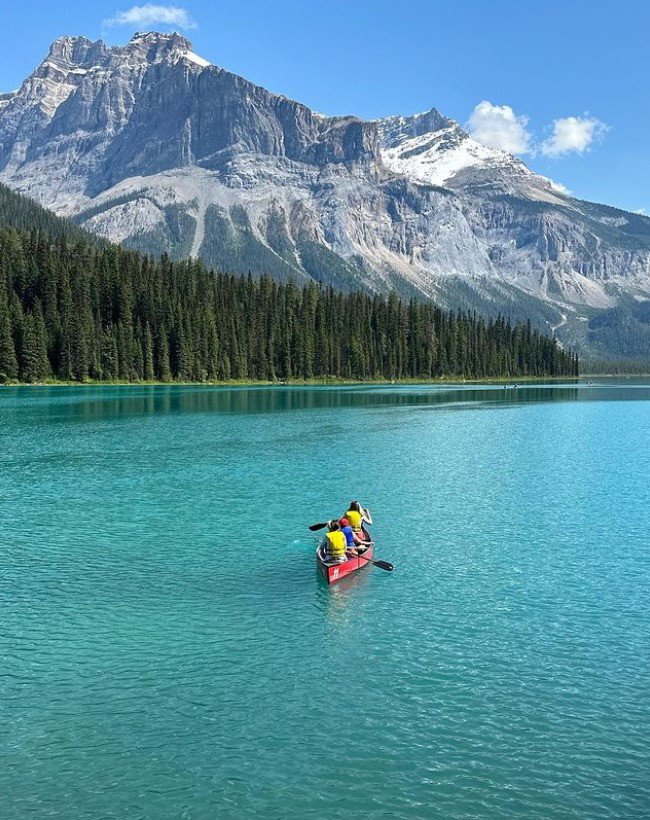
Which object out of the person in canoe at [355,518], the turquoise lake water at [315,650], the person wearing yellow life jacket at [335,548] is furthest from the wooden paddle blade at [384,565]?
the person in canoe at [355,518]

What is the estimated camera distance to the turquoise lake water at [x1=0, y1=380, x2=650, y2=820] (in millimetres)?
18141

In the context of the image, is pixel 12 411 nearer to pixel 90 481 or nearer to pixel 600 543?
pixel 90 481

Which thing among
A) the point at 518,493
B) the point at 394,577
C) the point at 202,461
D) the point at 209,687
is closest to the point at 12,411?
the point at 202,461

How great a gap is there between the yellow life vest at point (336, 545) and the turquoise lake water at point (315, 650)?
1492 mm

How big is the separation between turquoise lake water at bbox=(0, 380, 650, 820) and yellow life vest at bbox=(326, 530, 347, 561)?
149 cm

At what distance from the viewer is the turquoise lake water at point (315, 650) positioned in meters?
18.1

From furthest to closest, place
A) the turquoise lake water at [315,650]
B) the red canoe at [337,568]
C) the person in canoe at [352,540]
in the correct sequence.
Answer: the person in canoe at [352,540] < the red canoe at [337,568] < the turquoise lake water at [315,650]

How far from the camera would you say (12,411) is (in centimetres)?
11594

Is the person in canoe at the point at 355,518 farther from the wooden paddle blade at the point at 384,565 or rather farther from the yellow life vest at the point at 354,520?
the wooden paddle blade at the point at 384,565

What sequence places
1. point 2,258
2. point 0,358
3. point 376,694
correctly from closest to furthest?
1. point 376,694
2. point 0,358
3. point 2,258

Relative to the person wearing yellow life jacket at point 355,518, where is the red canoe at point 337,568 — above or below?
below

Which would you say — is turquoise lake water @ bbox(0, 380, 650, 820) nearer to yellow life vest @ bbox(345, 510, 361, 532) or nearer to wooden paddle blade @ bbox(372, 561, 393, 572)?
wooden paddle blade @ bbox(372, 561, 393, 572)

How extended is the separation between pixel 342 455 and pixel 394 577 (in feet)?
137

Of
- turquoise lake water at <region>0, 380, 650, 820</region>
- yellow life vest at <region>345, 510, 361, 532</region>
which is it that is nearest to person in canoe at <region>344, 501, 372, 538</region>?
yellow life vest at <region>345, 510, 361, 532</region>
